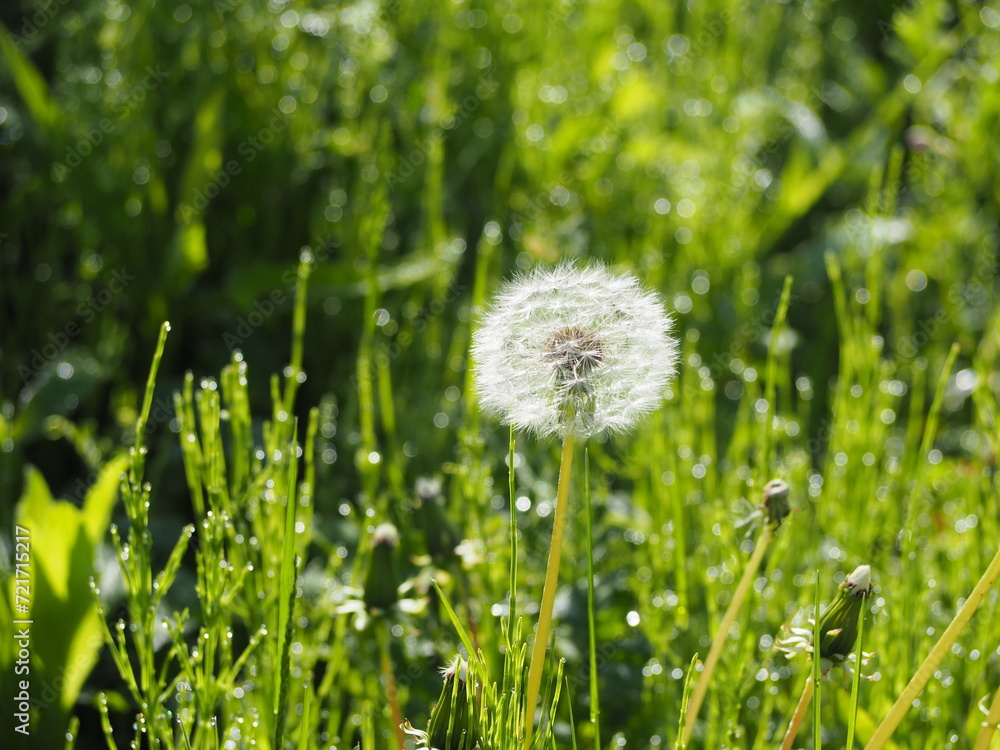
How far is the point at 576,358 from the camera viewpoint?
0.69 meters

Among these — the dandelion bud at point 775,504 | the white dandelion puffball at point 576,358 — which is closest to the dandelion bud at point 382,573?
the white dandelion puffball at point 576,358

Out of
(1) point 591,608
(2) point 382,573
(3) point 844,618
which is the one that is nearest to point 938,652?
(3) point 844,618

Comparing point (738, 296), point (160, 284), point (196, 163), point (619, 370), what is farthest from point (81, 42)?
point (619, 370)

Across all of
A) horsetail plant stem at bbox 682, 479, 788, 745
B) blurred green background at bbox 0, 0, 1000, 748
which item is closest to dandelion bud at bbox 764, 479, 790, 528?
horsetail plant stem at bbox 682, 479, 788, 745

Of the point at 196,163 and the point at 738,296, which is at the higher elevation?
the point at 196,163

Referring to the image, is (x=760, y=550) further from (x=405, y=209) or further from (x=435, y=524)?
(x=405, y=209)

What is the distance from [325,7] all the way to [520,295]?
1397mm

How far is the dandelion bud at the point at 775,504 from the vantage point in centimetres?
78

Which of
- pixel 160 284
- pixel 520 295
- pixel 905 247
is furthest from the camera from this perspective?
pixel 905 247

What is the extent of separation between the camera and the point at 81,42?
1794mm

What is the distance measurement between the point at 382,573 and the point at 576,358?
1.04ft

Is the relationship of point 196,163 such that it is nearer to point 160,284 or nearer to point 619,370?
point 160,284

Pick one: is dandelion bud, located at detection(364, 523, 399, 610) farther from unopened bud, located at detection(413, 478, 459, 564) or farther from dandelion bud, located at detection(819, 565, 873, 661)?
dandelion bud, located at detection(819, 565, 873, 661)

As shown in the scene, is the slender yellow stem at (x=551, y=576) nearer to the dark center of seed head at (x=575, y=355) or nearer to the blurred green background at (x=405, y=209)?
the dark center of seed head at (x=575, y=355)
